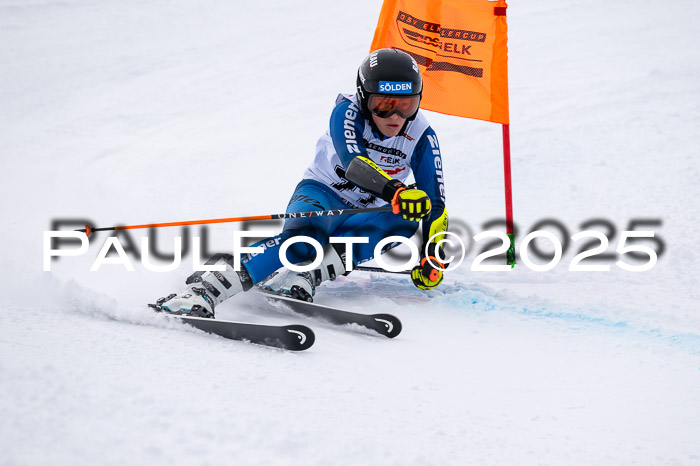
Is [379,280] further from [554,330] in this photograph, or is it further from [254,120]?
[254,120]

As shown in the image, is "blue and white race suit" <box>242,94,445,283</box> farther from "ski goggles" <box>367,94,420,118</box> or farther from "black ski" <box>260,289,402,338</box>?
"black ski" <box>260,289,402,338</box>

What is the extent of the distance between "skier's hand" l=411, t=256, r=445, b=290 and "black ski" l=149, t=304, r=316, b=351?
117 cm

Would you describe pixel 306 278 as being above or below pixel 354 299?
above

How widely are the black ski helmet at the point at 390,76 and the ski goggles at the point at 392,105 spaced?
0.09ft

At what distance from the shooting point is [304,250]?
392 cm

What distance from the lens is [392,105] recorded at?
3770mm

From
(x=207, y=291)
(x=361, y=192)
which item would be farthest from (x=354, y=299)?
(x=207, y=291)

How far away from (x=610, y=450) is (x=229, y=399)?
135 cm

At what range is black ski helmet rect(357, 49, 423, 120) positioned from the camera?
3693 mm

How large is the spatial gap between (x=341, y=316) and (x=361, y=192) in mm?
885

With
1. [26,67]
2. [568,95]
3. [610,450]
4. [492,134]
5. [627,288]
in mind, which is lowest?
[610,450]

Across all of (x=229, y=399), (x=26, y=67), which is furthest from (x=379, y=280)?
(x=26, y=67)

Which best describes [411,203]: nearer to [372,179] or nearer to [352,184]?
[372,179]

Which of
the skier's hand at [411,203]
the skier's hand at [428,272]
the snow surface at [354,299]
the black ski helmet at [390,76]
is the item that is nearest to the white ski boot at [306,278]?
the snow surface at [354,299]
